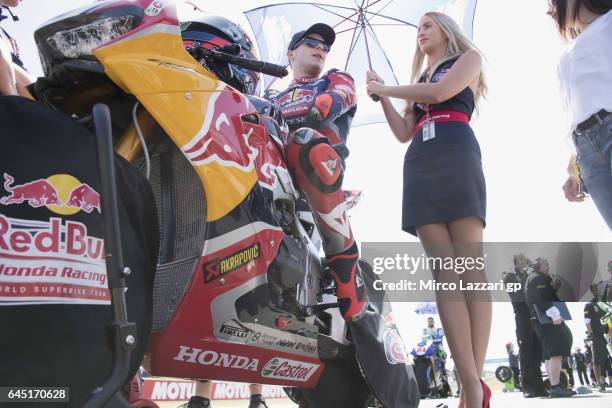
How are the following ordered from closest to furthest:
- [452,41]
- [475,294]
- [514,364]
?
1. [475,294]
2. [452,41]
3. [514,364]

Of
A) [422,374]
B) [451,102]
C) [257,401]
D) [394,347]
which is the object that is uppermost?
[451,102]

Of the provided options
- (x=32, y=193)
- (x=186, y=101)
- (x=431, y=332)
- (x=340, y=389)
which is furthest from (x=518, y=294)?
(x=431, y=332)

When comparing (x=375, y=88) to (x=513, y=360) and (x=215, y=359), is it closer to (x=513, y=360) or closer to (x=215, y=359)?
(x=215, y=359)

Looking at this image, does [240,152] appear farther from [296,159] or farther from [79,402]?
[79,402]

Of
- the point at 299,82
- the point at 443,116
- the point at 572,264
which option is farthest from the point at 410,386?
the point at 572,264

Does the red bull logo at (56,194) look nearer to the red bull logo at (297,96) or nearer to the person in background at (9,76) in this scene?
the person in background at (9,76)

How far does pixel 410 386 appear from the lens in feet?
7.48

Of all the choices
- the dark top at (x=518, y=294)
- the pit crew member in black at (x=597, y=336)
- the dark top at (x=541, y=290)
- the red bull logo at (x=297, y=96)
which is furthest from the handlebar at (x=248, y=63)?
the pit crew member in black at (x=597, y=336)

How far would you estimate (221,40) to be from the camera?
1.91 metres

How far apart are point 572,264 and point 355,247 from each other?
5.70 meters

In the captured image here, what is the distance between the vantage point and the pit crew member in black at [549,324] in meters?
6.72

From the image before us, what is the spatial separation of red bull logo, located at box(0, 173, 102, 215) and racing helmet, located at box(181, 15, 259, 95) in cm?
74

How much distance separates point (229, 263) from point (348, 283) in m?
0.65

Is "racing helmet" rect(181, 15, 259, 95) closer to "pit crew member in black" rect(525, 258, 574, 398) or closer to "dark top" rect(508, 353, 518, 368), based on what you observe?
"pit crew member in black" rect(525, 258, 574, 398)
